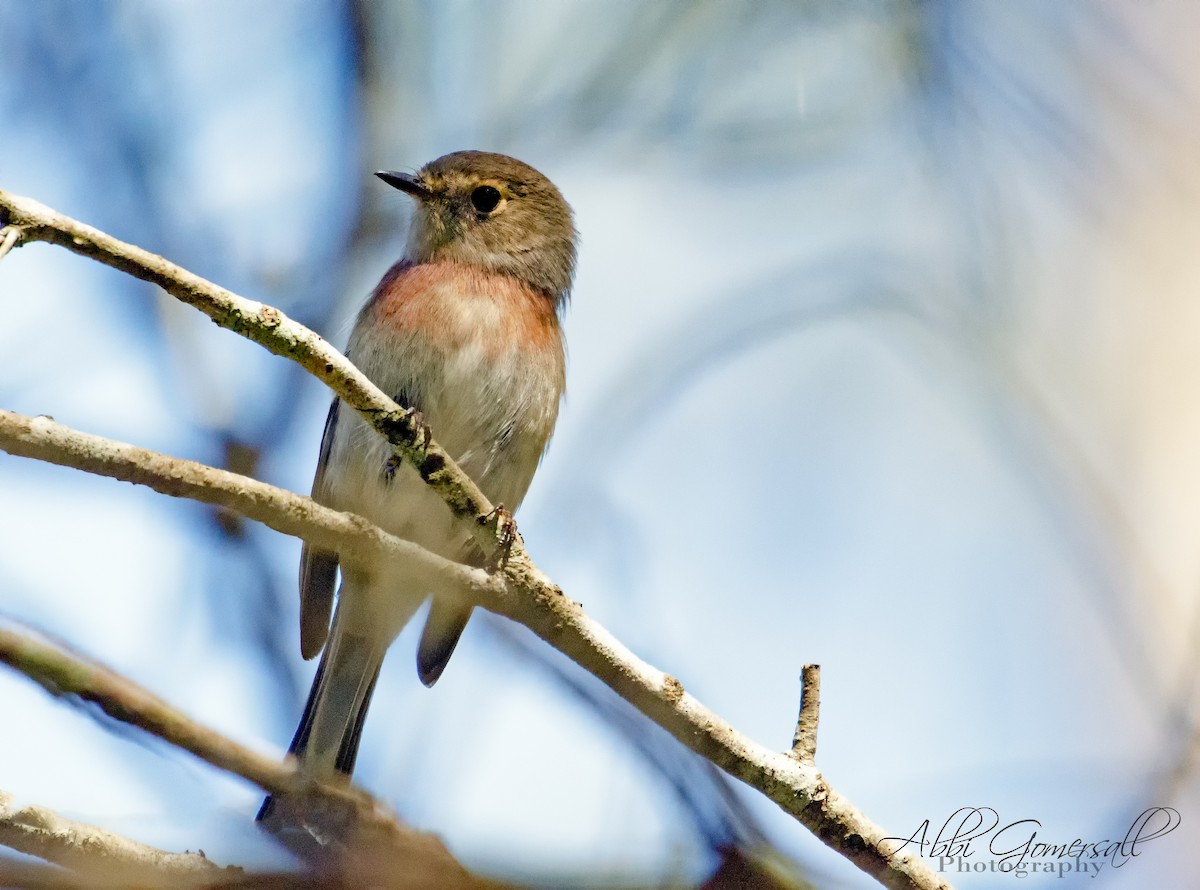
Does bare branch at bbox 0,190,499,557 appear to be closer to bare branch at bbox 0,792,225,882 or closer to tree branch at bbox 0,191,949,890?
tree branch at bbox 0,191,949,890

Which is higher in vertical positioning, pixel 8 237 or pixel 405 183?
pixel 405 183

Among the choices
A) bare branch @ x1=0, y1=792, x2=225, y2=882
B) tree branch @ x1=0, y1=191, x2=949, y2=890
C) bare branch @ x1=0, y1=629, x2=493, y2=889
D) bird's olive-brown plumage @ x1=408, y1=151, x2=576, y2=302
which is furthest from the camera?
bird's olive-brown plumage @ x1=408, y1=151, x2=576, y2=302

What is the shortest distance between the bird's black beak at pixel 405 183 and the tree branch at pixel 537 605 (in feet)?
8.64

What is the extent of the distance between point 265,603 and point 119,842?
4.12ft

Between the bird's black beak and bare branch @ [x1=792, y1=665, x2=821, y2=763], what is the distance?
3.51 metres

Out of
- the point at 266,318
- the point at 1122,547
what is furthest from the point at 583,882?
the point at 1122,547

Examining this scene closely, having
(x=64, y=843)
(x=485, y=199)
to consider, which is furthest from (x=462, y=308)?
(x=64, y=843)

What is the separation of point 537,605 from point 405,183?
9.91 ft

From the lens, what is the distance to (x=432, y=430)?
512cm

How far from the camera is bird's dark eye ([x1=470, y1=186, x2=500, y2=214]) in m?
6.14

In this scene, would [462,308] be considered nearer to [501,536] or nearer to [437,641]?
[437,641]

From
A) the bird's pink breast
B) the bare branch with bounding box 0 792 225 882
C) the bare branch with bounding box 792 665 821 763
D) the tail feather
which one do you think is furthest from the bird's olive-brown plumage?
the bare branch with bounding box 0 792 225 882

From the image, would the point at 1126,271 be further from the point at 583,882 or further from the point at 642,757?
the point at 583,882

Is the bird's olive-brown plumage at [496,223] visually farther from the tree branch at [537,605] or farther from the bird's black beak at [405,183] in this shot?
the tree branch at [537,605]
